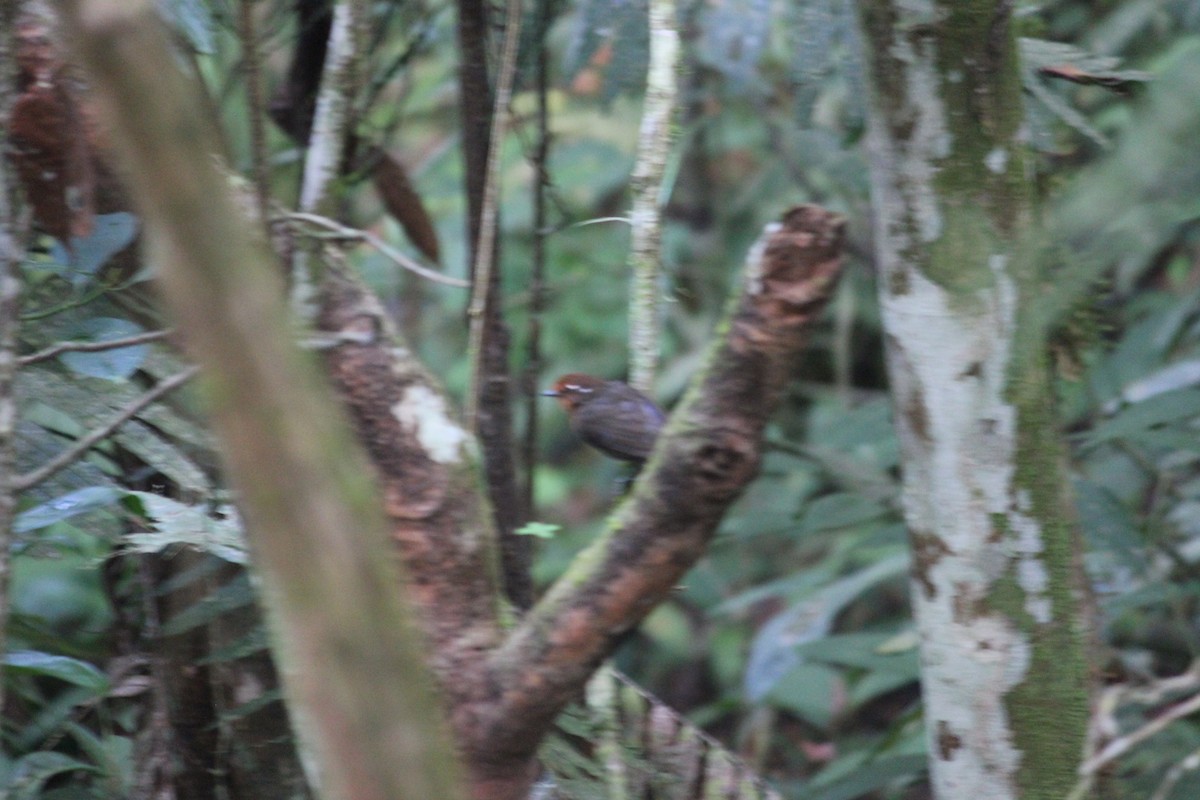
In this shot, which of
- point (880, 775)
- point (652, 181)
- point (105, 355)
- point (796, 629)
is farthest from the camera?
point (796, 629)

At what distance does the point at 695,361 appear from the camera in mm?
4805

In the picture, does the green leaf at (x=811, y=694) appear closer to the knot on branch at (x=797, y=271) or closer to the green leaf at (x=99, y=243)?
the green leaf at (x=99, y=243)

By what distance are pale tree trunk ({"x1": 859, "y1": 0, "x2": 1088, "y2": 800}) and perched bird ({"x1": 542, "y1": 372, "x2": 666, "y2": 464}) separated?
2.32 feet

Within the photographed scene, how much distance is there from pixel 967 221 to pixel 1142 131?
32cm

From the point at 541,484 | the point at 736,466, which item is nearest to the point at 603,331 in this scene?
the point at 541,484

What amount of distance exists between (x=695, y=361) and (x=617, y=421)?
2117mm

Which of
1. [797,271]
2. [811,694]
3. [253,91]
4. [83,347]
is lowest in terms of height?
[811,694]

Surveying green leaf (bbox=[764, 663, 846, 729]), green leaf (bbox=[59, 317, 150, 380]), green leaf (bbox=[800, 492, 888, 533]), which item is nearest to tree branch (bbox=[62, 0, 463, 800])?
green leaf (bbox=[59, 317, 150, 380])

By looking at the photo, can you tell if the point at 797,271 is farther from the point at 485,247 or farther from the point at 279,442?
the point at 485,247

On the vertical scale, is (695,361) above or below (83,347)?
below

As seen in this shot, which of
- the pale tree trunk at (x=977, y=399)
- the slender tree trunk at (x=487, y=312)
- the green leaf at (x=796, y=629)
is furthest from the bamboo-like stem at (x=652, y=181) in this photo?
the green leaf at (x=796, y=629)

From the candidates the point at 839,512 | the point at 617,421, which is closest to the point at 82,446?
the point at 617,421

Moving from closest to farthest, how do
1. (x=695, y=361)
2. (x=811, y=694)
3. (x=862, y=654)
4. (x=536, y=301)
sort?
(x=536, y=301) → (x=862, y=654) → (x=811, y=694) → (x=695, y=361)

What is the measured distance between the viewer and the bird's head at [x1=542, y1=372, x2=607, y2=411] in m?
3.08
